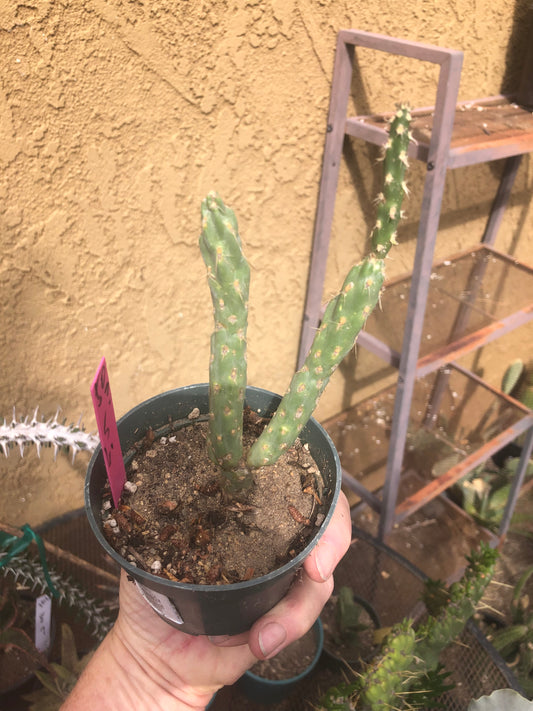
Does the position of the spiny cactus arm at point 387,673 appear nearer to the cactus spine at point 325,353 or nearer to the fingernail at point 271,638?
the fingernail at point 271,638

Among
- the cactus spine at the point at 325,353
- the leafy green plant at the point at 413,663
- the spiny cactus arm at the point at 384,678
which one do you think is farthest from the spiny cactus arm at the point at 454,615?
the cactus spine at the point at 325,353

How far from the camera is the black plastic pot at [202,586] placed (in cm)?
53

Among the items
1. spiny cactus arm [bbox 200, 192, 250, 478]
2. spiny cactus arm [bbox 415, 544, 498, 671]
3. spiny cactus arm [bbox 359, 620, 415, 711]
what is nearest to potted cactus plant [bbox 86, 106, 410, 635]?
spiny cactus arm [bbox 200, 192, 250, 478]

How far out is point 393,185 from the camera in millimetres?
779

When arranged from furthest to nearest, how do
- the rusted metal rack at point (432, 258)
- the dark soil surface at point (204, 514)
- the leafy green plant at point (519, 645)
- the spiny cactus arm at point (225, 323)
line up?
the leafy green plant at point (519, 645), the rusted metal rack at point (432, 258), the dark soil surface at point (204, 514), the spiny cactus arm at point (225, 323)

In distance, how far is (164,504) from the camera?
0.61m

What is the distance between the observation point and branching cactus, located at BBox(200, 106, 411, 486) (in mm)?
463

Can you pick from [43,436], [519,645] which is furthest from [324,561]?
[519,645]

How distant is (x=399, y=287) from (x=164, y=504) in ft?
3.25

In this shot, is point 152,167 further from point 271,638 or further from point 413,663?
point 413,663

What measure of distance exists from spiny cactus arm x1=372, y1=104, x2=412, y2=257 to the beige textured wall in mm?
295

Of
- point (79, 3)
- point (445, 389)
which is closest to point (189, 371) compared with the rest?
point (79, 3)

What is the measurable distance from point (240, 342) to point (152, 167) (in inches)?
19.7

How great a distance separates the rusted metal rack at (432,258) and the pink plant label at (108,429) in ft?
2.21
